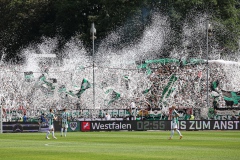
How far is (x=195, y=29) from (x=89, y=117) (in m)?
32.8

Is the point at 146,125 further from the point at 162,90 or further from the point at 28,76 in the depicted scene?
the point at 28,76

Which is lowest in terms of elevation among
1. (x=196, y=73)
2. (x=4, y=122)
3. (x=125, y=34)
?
(x=4, y=122)

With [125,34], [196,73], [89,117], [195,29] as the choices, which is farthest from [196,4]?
[89,117]

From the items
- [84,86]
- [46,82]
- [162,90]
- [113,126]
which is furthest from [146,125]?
[46,82]

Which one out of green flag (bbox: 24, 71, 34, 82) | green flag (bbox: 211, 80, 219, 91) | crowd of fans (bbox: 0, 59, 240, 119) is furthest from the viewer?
green flag (bbox: 24, 71, 34, 82)

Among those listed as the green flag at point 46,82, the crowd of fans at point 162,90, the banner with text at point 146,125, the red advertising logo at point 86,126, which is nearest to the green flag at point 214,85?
the crowd of fans at point 162,90

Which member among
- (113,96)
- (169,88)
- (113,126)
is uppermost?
(169,88)

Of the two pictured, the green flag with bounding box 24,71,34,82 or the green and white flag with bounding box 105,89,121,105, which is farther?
the green flag with bounding box 24,71,34,82

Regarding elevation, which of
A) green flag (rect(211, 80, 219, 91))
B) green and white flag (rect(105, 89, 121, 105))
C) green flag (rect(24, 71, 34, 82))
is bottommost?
green and white flag (rect(105, 89, 121, 105))

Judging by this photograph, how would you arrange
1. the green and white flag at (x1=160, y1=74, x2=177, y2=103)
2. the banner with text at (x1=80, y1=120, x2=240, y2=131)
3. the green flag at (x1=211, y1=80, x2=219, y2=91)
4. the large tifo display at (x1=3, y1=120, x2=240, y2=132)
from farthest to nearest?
the green and white flag at (x1=160, y1=74, x2=177, y2=103)
the green flag at (x1=211, y1=80, x2=219, y2=91)
the large tifo display at (x1=3, y1=120, x2=240, y2=132)
the banner with text at (x1=80, y1=120, x2=240, y2=131)

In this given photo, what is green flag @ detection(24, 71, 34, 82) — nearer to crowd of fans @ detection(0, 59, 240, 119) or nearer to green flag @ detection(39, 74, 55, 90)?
crowd of fans @ detection(0, 59, 240, 119)

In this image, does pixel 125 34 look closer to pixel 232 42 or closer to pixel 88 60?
pixel 88 60

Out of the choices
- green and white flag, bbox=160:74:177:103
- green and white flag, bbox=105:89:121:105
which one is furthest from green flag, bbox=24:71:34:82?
green and white flag, bbox=160:74:177:103

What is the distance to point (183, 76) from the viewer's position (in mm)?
83500
